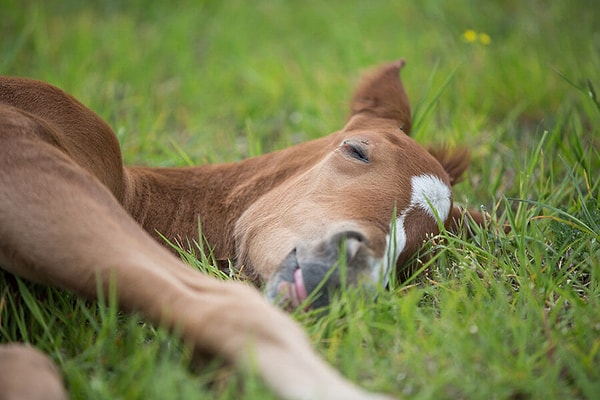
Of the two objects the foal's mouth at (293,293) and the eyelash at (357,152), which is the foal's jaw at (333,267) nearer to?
the foal's mouth at (293,293)

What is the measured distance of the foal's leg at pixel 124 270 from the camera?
73.3 inches

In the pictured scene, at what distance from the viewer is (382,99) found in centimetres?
349

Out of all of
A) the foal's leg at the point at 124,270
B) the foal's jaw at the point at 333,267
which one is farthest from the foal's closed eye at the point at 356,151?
the foal's leg at the point at 124,270

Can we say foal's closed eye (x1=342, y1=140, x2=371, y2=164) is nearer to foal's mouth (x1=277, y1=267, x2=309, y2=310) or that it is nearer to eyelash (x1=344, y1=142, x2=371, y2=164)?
eyelash (x1=344, y1=142, x2=371, y2=164)

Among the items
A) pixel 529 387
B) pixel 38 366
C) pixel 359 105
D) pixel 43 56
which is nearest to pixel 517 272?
pixel 529 387

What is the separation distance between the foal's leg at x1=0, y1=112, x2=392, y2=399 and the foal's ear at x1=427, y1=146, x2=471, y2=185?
1567 mm

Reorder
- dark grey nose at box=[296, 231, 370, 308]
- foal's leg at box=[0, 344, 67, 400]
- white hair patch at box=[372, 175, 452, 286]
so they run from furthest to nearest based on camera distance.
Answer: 1. white hair patch at box=[372, 175, 452, 286]
2. dark grey nose at box=[296, 231, 370, 308]
3. foal's leg at box=[0, 344, 67, 400]

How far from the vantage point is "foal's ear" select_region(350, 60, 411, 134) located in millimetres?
3459

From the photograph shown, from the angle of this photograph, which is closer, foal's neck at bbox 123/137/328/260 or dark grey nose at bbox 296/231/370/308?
dark grey nose at bbox 296/231/370/308

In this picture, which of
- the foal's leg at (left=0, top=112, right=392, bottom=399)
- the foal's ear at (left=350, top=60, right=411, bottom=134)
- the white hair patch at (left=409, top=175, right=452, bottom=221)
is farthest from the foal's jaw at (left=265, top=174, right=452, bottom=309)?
the foal's ear at (left=350, top=60, right=411, bottom=134)

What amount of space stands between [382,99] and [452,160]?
18.0 inches

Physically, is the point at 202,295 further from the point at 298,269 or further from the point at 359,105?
the point at 359,105

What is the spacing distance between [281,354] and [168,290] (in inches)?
16.4

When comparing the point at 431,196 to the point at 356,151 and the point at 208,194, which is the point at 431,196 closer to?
the point at 356,151
